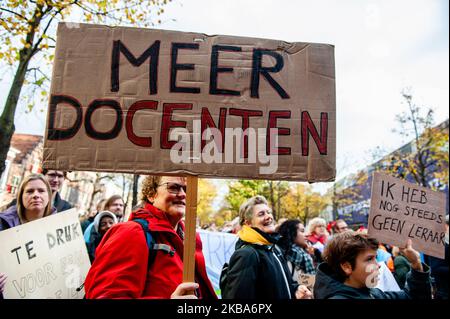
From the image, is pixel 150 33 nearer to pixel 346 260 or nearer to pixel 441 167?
pixel 346 260

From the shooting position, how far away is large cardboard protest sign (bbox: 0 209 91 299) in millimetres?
2682

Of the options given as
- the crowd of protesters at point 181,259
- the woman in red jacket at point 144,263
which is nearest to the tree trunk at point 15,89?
the crowd of protesters at point 181,259

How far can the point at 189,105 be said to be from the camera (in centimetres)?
215

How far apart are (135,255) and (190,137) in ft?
2.45

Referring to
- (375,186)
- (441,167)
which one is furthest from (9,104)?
(441,167)

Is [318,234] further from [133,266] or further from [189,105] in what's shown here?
[133,266]

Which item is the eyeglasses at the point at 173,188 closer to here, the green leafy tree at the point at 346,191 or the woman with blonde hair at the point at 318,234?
the woman with blonde hair at the point at 318,234

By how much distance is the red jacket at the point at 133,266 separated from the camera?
175cm

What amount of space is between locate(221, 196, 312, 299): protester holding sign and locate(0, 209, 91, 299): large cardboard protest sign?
1423 mm

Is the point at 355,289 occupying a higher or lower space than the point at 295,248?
higher

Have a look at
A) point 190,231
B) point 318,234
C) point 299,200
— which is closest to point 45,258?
point 190,231

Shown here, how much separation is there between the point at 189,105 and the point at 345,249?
1402 mm

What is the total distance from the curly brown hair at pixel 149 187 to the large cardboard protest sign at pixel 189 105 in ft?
1.14
